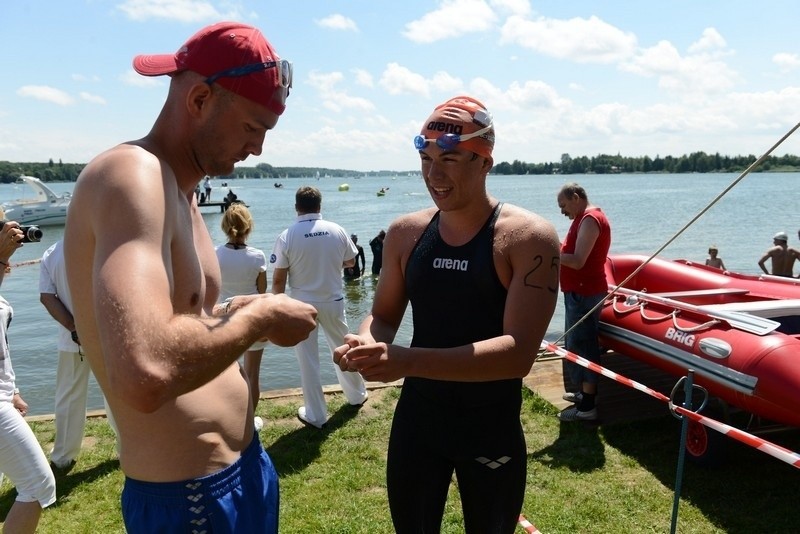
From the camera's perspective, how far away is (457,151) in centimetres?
236

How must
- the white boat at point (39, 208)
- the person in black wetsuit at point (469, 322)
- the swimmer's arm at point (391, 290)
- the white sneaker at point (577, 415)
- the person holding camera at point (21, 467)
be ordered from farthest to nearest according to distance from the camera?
the white boat at point (39, 208) < the white sneaker at point (577, 415) < the person holding camera at point (21, 467) < the swimmer's arm at point (391, 290) < the person in black wetsuit at point (469, 322)

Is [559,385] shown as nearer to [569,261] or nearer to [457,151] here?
[569,261]

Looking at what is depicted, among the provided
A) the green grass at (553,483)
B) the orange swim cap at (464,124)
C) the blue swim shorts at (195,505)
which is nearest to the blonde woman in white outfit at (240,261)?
the green grass at (553,483)

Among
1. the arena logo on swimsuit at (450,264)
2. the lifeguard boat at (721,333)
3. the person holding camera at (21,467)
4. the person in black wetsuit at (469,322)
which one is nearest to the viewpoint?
the person in black wetsuit at (469,322)

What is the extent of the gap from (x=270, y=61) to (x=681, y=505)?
4.33 metres

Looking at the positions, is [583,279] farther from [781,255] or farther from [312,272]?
[781,255]

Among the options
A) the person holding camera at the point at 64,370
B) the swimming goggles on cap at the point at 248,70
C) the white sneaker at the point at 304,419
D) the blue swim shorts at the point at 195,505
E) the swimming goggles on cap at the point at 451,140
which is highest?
the swimming goggles on cap at the point at 248,70

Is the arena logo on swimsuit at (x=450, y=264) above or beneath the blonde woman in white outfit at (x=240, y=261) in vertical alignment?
above

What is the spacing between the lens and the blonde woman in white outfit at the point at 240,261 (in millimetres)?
5574

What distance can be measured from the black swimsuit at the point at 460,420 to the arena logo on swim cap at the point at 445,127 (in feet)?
1.21

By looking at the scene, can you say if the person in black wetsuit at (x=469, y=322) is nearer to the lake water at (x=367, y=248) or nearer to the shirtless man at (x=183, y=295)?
the lake water at (x=367, y=248)

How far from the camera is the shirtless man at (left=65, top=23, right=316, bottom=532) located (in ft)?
4.03

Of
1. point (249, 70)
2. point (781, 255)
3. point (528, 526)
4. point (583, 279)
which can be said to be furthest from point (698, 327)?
point (781, 255)

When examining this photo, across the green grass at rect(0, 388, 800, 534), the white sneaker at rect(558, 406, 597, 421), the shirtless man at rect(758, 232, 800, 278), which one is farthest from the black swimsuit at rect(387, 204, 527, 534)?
the shirtless man at rect(758, 232, 800, 278)
